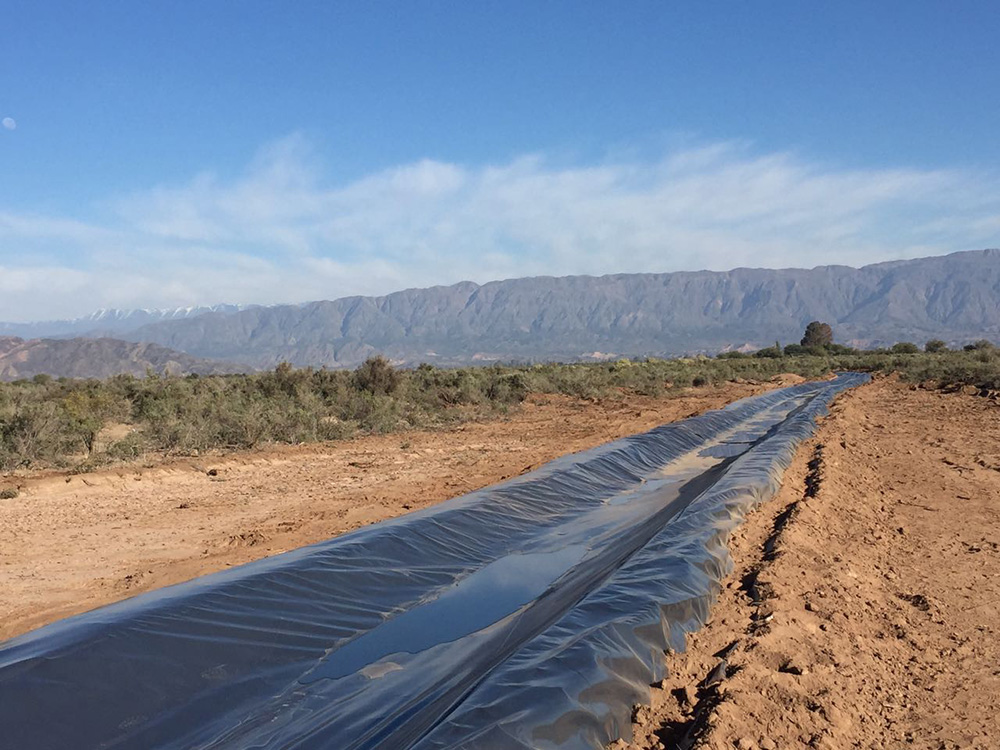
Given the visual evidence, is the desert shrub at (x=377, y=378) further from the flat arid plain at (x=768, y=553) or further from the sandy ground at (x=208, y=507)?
the flat arid plain at (x=768, y=553)

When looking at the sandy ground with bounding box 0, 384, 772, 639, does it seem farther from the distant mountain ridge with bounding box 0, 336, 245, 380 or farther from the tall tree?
the distant mountain ridge with bounding box 0, 336, 245, 380

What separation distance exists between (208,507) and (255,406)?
8.78 m

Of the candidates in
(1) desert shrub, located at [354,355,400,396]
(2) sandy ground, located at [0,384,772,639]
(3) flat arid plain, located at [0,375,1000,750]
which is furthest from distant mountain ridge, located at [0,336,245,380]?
(3) flat arid plain, located at [0,375,1000,750]

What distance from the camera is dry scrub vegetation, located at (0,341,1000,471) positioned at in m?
15.1

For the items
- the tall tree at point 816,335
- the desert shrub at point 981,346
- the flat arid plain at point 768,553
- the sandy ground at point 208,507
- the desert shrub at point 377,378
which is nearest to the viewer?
the flat arid plain at point 768,553

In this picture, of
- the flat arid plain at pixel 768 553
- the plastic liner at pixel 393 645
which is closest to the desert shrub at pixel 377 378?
the flat arid plain at pixel 768 553

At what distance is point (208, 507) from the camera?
10953 mm

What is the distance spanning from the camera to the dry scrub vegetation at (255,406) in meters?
15.1

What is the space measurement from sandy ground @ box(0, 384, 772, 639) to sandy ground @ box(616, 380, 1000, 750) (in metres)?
5.17

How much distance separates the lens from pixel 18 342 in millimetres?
121688

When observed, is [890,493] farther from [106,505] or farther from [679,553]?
[106,505]

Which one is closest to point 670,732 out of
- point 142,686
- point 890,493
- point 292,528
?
point 142,686

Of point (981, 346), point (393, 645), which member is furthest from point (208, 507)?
point (981, 346)

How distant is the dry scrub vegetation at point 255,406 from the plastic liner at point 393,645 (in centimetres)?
856
